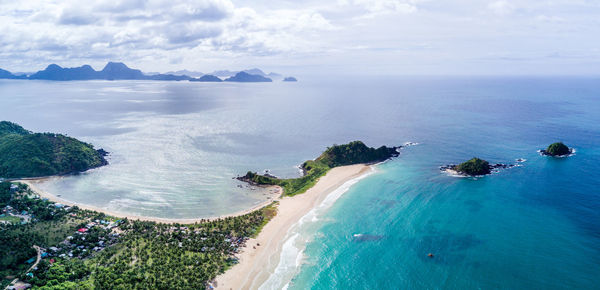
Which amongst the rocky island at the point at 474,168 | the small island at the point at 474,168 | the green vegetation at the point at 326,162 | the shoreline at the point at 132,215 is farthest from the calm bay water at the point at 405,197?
the green vegetation at the point at 326,162

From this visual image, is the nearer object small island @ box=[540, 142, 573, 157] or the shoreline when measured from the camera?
the shoreline

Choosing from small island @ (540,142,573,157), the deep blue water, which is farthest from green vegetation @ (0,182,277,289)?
small island @ (540,142,573,157)

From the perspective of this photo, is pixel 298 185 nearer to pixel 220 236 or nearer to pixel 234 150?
pixel 220 236

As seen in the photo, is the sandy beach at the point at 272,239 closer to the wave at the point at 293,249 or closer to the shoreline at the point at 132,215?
the wave at the point at 293,249

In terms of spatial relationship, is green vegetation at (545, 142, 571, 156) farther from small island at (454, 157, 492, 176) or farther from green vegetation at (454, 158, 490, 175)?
green vegetation at (454, 158, 490, 175)

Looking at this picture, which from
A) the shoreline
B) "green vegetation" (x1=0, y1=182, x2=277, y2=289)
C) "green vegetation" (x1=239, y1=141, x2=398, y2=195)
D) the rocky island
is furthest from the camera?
the rocky island

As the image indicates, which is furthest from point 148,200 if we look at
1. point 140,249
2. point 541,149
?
point 541,149
